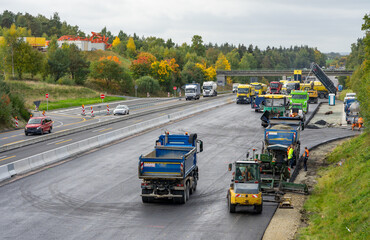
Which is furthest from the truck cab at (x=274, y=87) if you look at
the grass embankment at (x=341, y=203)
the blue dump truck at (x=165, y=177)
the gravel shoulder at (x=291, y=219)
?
the blue dump truck at (x=165, y=177)

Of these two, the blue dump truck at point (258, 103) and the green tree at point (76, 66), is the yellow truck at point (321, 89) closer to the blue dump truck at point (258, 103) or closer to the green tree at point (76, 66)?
the blue dump truck at point (258, 103)

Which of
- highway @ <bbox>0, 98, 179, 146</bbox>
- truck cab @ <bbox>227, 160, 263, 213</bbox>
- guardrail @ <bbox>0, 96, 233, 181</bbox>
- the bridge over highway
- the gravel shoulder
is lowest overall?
highway @ <bbox>0, 98, 179, 146</bbox>

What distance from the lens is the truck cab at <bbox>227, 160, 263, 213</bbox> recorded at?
1842 cm

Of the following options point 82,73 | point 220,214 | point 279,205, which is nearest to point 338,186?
point 279,205

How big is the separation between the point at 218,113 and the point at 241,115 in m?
4.13

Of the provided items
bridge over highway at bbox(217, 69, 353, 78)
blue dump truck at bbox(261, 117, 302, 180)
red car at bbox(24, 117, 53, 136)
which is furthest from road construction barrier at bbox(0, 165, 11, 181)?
bridge over highway at bbox(217, 69, 353, 78)

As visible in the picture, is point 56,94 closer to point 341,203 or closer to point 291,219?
point 291,219

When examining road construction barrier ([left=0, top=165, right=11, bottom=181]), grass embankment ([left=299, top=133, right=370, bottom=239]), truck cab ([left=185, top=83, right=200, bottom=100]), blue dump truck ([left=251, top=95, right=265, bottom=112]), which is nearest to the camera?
grass embankment ([left=299, top=133, right=370, bottom=239])

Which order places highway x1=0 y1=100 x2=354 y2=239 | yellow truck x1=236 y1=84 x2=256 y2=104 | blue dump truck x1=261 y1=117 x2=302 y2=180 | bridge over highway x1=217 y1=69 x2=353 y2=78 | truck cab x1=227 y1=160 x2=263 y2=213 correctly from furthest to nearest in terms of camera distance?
bridge over highway x1=217 y1=69 x2=353 y2=78 → yellow truck x1=236 y1=84 x2=256 y2=104 → blue dump truck x1=261 y1=117 x2=302 y2=180 → truck cab x1=227 y1=160 x2=263 y2=213 → highway x1=0 y1=100 x2=354 y2=239

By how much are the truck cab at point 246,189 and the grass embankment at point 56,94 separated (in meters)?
59.6

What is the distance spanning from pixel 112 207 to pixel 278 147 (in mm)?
10982

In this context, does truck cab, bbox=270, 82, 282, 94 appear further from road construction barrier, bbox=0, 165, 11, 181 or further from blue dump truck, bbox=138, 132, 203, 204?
blue dump truck, bbox=138, 132, 203, 204

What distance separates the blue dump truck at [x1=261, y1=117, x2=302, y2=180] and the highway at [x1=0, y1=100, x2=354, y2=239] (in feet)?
8.38

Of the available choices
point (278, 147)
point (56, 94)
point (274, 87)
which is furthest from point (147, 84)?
point (278, 147)
